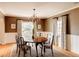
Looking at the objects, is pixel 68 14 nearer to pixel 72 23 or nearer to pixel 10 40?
pixel 72 23

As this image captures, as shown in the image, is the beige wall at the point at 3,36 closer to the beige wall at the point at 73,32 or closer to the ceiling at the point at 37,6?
the ceiling at the point at 37,6

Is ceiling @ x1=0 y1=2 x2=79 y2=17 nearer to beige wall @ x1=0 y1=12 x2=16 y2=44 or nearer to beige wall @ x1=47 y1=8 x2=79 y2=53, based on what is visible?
beige wall @ x1=47 y1=8 x2=79 y2=53

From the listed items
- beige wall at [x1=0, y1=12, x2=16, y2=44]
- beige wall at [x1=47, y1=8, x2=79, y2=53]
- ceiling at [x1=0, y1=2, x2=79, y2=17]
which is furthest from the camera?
beige wall at [x1=0, y1=12, x2=16, y2=44]

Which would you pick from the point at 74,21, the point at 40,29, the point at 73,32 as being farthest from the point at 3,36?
the point at 74,21

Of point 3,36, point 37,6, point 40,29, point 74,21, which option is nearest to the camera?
point 37,6

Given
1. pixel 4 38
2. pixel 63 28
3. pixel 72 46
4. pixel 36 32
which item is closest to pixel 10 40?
pixel 4 38

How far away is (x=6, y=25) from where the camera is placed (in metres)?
8.52

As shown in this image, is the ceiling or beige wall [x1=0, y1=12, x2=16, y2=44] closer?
the ceiling

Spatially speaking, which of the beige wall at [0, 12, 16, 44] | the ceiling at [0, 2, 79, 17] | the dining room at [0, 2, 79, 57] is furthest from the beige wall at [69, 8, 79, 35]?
the beige wall at [0, 12, 16, 44]

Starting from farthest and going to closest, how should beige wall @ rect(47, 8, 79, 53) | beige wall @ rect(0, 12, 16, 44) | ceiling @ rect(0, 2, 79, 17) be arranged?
1. beige wall @ rect(0, 12, 16, 44)
2. beige wall @ rect(47, 8, 79, 53)
3. ceiling @ rect(0, 2, 79, 17)

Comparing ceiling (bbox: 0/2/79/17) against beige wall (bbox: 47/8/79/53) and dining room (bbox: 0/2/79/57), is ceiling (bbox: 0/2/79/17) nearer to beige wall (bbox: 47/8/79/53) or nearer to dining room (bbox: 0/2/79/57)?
dining room (bbox: 0/2/79/57)

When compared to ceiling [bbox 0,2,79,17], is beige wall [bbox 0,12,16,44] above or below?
below

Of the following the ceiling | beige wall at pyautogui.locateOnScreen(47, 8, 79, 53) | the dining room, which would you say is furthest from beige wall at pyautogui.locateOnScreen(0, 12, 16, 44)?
beige wall at pyautogui.locateOnScreen(47, 8, 79, 53)

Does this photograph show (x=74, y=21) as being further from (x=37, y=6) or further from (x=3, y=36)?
(x=3, y=36)
